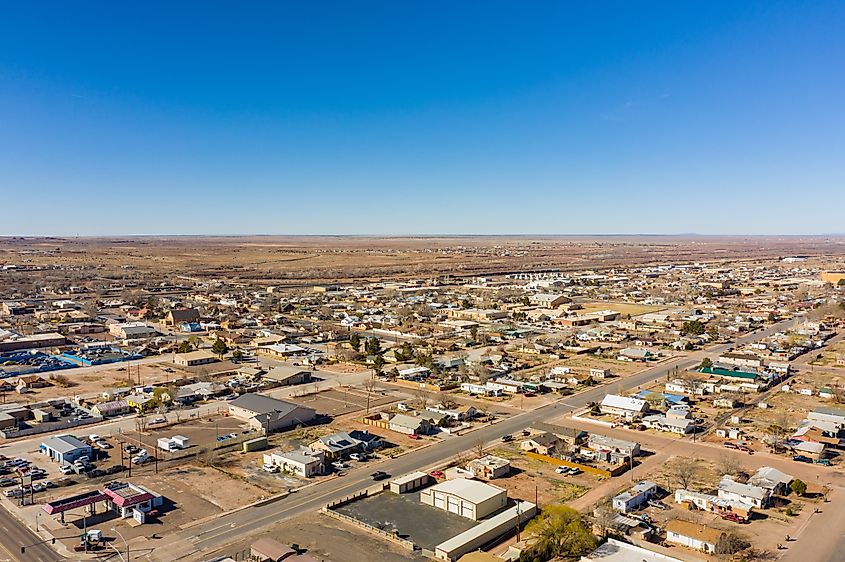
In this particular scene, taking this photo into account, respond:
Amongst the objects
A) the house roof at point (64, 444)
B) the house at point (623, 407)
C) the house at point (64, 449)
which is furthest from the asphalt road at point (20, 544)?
the house at point (623, 407)

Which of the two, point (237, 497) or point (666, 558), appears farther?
point (237, 497)

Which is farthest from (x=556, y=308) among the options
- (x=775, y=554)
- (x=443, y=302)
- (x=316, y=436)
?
(x=775, y=554)

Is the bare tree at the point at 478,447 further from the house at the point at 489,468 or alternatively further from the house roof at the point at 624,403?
the house roof at the point at 624,403

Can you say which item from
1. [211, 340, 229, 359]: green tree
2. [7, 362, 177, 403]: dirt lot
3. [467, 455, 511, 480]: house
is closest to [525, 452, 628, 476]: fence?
[467, 455, 511, 480]: house

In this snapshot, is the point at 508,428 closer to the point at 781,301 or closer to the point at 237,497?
the point at 237,497

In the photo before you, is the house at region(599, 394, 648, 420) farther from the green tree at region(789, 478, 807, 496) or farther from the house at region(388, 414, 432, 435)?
the house at region(388, 414, 432, 435)

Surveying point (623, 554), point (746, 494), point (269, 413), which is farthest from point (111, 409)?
point (746, 494)
